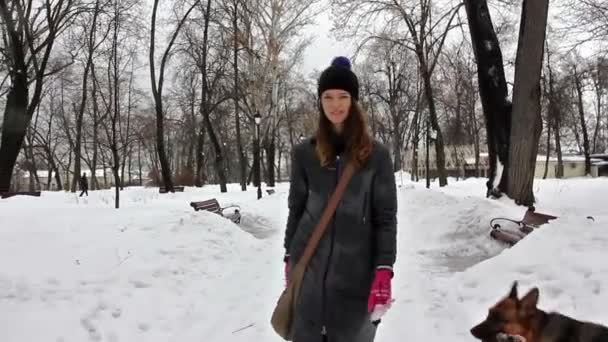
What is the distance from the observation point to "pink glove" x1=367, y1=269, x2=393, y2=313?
222 centimetres

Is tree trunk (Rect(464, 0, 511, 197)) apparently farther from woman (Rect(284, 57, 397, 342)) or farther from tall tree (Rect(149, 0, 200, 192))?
tall tree (Rect(149, 0, 200, 192))

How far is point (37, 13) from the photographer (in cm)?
1802

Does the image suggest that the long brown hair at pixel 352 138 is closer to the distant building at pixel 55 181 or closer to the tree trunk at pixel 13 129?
the tree trunk at pixel 13 129

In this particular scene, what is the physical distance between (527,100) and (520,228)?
Answer: 3.29 m

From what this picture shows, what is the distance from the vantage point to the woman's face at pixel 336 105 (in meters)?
2.41

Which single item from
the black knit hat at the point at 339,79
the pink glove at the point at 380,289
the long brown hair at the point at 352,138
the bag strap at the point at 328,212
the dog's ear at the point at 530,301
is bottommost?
the dog's ear at the point at 530,301

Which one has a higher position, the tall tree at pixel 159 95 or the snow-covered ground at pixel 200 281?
the tall tree at pixel 159 95

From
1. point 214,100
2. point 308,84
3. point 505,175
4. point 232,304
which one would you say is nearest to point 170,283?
point 232,304

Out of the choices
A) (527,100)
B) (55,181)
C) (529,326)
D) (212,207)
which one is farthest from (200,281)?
(55,181)

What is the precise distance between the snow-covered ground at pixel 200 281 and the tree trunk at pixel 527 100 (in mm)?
2501

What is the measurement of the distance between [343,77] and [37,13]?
19.1 m

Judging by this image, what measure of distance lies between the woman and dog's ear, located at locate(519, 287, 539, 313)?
765 mm

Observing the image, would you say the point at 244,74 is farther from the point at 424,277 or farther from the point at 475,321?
the point at 475,321

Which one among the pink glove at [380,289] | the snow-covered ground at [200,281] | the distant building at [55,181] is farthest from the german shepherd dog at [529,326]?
the distant building at [55,181]
